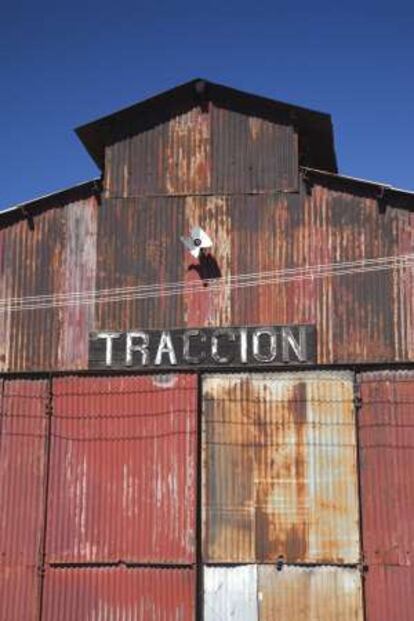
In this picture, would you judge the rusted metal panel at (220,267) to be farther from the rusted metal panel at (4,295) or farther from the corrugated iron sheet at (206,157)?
the corrugated iron sheet at (206,157)

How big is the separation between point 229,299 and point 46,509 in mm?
6619

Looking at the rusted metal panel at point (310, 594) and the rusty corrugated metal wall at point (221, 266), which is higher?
the rusty corrugated metal wall at point (221, 266)

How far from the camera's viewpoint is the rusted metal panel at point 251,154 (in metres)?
21.4

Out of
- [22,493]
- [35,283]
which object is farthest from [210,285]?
[22,493]

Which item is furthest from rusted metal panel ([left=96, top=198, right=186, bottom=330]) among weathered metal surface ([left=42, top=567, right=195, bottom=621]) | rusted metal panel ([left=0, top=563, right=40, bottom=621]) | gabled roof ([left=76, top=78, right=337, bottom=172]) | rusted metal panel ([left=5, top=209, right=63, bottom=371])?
rusted metal panel ([left=0, top=563, right=40, bottom=621])

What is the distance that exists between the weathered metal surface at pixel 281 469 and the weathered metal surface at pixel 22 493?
4.04 metres

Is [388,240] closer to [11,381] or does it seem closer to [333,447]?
[333,447]

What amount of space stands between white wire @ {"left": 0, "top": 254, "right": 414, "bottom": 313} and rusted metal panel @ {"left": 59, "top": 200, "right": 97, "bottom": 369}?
0.19m

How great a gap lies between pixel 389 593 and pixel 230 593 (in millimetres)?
3515

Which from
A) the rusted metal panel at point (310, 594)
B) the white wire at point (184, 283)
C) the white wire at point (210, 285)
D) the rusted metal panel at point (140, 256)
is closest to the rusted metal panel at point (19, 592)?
the rusted metal panel at point (310, 594)

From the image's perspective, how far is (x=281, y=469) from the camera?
19.8m

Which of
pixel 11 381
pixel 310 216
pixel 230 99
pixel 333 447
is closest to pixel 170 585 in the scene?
pixel 333 447

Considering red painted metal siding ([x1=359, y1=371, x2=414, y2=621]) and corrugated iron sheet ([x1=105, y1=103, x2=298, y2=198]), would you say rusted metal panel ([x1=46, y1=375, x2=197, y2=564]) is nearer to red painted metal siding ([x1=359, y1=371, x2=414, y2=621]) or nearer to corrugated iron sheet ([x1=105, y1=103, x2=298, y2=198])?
red painted metal siding ([x1=359, y1=371, x2=414, y2=621])

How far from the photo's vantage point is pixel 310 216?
2097 cm
